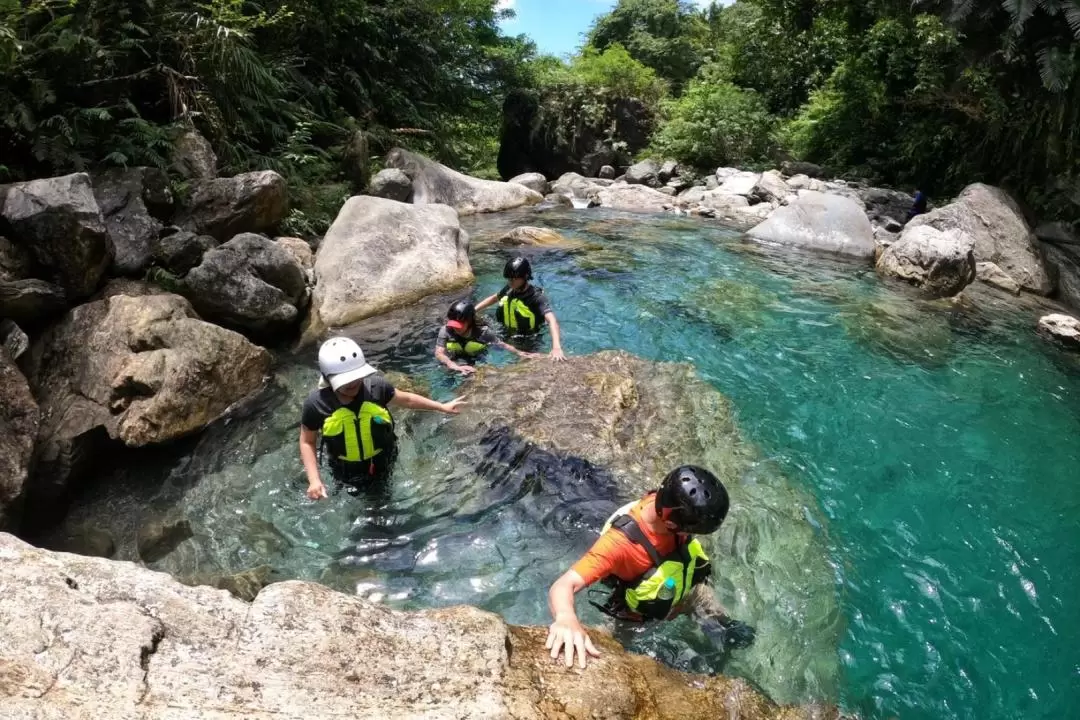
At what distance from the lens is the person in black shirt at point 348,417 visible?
14.4 feet

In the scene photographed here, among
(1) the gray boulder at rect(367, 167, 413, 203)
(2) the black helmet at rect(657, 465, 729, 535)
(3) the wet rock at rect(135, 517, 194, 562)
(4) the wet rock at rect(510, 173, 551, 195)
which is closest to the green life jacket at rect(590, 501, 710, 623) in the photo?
(2) the black helmet at rect(657, 465, 729, 535)

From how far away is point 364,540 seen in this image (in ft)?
15.9

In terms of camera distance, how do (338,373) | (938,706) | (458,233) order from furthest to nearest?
(458,233)
(338,373)
(938,706)

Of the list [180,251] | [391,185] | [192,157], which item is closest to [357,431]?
[180,251]

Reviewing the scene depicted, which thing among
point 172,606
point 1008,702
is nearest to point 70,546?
point 172,606

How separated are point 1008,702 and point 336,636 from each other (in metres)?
A: 3.97

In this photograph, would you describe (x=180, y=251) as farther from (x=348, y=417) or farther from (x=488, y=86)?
(x=488, y=86)

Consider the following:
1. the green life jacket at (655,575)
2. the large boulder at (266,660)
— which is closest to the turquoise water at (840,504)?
the green life jacket at (655,575)

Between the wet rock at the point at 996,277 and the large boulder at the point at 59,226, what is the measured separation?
14811mm

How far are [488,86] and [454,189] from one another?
8410 mm

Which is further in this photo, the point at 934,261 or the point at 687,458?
the point at 934,261

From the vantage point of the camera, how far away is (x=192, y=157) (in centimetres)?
943

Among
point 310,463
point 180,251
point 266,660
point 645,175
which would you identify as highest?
point 266,660

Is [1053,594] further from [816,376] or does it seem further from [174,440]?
[174,440]
